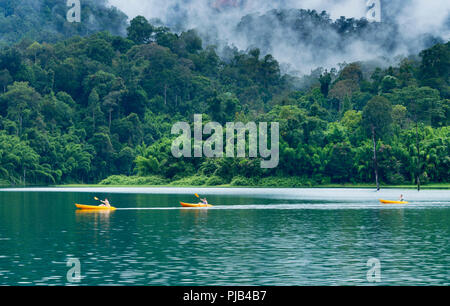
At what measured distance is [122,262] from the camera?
71.3 feet

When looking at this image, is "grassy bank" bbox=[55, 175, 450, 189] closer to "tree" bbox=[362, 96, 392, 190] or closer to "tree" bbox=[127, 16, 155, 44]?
"tree" bbox=[362, 96, 392, 190]

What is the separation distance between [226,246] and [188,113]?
10470 centimetres

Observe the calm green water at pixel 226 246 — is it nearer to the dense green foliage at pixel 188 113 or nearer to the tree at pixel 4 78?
the dense green foliage at pixel 188 113

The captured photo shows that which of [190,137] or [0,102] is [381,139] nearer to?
[190,137]

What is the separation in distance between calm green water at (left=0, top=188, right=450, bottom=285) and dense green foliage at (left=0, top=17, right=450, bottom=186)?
43.7m

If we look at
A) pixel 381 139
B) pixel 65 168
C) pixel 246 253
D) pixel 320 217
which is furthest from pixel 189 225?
pixel 65 168

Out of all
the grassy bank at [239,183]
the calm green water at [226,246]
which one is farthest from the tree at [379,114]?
the calm green water at [226,246]

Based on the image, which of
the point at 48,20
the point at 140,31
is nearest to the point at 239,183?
the point at 140,31

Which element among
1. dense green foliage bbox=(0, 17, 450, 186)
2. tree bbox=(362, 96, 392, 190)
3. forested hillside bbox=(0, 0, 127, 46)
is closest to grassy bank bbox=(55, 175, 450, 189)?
dense green foliage bbox=(0, 17, 450, 186)

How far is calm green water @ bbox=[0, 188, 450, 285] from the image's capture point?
19.2 m

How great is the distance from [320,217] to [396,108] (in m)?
57.9

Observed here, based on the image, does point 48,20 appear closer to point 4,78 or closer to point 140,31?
point 140,31

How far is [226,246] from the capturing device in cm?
2573

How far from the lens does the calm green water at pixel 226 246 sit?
63.1 ft
